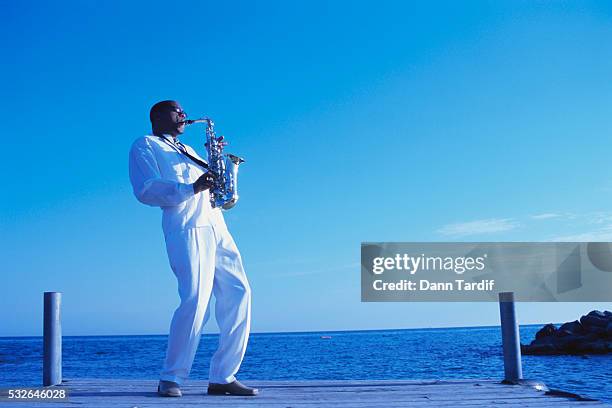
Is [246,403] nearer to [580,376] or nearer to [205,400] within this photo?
[205,400]

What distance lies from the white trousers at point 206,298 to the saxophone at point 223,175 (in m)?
0.22

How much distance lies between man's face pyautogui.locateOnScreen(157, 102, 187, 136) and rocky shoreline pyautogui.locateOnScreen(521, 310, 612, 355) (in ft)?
107

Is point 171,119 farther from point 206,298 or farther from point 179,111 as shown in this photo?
point 206,298

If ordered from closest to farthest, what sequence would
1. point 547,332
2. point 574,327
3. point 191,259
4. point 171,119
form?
point 191,259 < point 171,119 < point 574,327 < point 547,332

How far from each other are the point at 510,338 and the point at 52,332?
12.7ft

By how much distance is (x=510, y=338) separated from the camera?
5.29 meters

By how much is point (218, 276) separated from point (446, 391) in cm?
186

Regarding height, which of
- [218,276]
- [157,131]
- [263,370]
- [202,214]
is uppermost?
[157,131]

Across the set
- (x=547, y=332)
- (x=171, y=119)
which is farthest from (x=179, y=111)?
(x=547, y=332)

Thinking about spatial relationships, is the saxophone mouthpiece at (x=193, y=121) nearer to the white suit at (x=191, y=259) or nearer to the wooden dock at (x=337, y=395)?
the white suit at (x=191, y=259)

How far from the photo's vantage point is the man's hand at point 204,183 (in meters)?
4.38

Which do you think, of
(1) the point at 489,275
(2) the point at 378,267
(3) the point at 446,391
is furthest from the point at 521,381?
(1) the point at 489,275

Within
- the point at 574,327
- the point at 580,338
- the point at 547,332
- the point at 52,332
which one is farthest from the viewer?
the point at 547,332

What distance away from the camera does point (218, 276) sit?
4746mm
